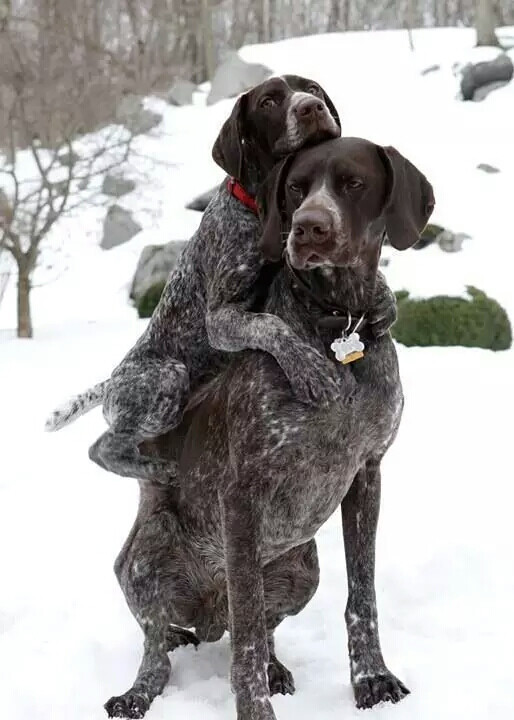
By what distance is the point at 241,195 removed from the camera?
3.07 meters

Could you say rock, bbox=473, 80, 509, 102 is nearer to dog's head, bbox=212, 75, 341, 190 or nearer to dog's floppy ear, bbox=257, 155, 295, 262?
dog's head, bbox=212, 75, 341, 190

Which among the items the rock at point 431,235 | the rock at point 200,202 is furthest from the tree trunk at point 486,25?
the rock at point 431,235

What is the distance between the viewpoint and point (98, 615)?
152 inches

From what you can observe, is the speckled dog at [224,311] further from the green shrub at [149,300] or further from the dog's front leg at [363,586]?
the green shrub at [149,300]

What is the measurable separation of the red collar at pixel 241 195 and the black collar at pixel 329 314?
28 centimetres

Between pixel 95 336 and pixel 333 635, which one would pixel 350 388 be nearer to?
pixel 333 635

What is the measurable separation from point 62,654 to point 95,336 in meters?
10.2

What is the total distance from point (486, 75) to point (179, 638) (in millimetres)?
20119

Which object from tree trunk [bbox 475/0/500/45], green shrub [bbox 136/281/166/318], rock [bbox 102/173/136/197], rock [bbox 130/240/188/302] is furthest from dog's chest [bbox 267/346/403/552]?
→ tree trunk [bbox 475/0/500/45]

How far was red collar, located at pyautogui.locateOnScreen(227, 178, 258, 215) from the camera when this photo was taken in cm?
304

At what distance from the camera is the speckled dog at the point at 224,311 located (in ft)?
9.30

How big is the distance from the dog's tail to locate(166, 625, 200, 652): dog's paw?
0.89m

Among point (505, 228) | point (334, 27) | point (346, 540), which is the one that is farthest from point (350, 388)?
point (334, 27)

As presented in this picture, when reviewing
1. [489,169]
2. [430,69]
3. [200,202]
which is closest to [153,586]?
[489,169]
